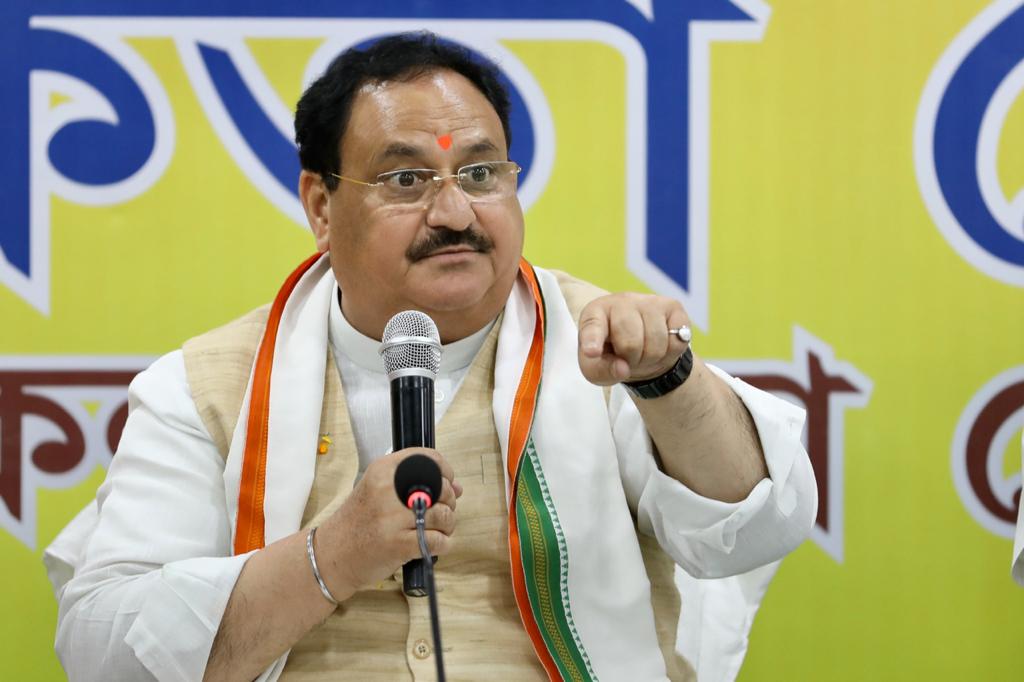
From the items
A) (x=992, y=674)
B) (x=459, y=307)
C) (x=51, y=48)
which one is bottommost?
(x=992, y=674)

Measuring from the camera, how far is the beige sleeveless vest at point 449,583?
77.4 inches

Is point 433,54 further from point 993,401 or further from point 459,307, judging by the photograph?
point 993,401

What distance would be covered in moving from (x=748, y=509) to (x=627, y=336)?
0.38 m

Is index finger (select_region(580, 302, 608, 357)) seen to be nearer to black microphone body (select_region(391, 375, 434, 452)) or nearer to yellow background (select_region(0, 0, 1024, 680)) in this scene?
black microphone body (select_region(391, 375, 434, 452))

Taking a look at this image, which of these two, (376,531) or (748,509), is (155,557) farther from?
(748,509)

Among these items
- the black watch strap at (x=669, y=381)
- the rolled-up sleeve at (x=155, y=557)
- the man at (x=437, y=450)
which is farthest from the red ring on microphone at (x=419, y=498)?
the rolled-up sleeve at (x=155, y=557)

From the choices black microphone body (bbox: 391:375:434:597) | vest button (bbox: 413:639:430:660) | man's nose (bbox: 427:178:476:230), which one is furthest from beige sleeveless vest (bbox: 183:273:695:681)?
black microphone body (bbox: 391:375:434:597)

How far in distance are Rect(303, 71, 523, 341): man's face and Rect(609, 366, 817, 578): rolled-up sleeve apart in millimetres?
370

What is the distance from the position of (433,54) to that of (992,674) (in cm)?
183

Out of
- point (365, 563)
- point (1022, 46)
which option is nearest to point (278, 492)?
point (365, 563)

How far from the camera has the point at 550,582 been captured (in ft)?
6.46

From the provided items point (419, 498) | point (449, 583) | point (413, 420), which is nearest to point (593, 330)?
point (413, 420)

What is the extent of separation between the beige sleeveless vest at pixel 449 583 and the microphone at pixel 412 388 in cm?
47

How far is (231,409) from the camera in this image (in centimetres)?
210
